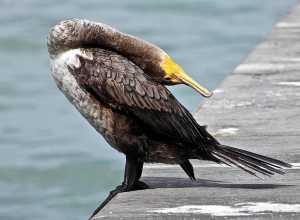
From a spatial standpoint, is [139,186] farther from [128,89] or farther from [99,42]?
[99,42]

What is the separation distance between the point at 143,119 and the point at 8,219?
421cm

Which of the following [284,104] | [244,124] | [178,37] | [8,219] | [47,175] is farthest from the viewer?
[178,37]

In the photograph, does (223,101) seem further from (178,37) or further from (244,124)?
(178,37)

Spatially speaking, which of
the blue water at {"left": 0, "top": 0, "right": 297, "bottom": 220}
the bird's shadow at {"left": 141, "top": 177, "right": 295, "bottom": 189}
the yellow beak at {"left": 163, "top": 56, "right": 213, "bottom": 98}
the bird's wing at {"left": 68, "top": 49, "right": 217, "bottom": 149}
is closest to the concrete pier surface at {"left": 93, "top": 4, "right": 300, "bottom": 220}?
the bird's shadow at {"left": 141, "top": 177, "right": 295, "bottom": 189}

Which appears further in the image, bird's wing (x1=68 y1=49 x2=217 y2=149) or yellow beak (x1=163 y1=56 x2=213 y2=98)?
yellow beak (x1=163 y1=56 x2=213 y2=98)

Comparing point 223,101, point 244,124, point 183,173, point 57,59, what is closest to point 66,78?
point 57,59

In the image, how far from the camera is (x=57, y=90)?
13.9m

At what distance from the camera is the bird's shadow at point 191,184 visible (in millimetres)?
5398

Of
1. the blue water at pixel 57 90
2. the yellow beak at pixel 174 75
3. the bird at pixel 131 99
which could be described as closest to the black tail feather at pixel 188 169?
the bird at pixel 131 99

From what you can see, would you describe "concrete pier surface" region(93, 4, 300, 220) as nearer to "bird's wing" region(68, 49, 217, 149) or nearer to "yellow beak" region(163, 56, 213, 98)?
"bird's wing" region(68, 49, 217, 149)

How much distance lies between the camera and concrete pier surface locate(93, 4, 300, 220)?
16.4 ft

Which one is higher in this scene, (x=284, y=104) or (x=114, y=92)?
(x=114, y=92)

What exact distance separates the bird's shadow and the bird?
59mm

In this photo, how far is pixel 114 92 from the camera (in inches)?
207
